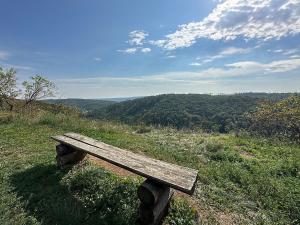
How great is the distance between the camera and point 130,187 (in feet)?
16.2

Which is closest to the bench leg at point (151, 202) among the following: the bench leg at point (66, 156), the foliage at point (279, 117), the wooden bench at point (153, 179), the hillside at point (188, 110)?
the wooden bench at point (153, 179)

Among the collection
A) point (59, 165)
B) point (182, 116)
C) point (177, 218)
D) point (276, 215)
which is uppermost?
point (59, 165)

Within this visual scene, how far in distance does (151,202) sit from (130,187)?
1.05 meters

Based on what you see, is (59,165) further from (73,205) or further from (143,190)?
(143,190)

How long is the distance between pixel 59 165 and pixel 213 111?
308ft

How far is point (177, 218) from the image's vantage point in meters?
4.32

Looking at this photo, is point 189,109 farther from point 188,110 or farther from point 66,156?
point 66,156

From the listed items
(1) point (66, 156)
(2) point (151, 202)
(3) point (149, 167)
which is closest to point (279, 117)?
(1) point (66, 156)

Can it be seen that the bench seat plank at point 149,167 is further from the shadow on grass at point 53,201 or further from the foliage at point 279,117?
the foliage at point 279,117

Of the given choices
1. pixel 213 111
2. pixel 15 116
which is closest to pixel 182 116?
pixel 213 111

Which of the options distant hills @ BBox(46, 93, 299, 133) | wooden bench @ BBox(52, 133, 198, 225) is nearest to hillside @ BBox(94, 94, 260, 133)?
distant hills @ BBox(46, 93, 299, 133)

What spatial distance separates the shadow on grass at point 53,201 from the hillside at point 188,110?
66.4 metres

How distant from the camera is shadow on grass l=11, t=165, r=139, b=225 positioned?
4176mm

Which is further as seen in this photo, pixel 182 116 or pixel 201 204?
pixel 182 116
